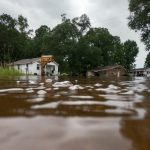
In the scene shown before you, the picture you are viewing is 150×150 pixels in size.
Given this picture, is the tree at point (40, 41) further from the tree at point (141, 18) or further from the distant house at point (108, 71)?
the tree at point (141, 18)

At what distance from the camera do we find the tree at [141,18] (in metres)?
32.2

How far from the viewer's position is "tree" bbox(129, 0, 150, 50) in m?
32.2

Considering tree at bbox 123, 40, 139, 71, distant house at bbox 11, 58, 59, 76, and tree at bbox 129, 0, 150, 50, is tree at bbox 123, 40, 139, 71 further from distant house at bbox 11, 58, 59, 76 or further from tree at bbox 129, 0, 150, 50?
tree at bbox 129, 0, 150, 50

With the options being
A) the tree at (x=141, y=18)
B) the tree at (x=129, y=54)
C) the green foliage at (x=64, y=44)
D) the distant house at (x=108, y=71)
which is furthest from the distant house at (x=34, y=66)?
the tree at (x=129, y=54)

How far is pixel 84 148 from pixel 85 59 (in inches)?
2382

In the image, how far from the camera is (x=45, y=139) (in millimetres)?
1573

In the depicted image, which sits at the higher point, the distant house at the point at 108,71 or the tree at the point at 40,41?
the tree at the point at 40,41

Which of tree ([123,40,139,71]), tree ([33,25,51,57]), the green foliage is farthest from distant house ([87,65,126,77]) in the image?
tree ([123,40,139,71])

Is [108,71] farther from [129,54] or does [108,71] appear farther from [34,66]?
[129,54]

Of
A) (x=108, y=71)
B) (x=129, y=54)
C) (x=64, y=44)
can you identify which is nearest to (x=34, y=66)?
(x=64, y=44)

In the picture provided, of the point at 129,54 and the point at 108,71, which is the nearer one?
the point at 108,71

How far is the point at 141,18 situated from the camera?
32.6m

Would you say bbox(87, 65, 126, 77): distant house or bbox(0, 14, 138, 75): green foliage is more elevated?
bbox(0, 14, 138, 75): green foliage

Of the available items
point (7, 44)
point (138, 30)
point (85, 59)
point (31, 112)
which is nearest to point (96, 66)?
point (85, 59)
